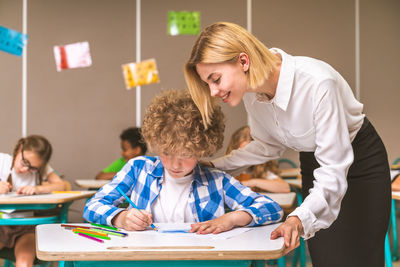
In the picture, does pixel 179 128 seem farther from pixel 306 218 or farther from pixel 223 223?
pixel 306 218

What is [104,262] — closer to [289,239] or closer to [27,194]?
[289,239]

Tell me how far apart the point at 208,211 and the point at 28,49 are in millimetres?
3676

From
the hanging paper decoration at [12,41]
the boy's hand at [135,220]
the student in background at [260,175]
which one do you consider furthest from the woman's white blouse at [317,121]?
the hanging paper decoration at [12,41]

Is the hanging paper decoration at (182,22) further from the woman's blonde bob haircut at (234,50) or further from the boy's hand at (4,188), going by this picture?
the woman's blonde bob haircut at (234,50)

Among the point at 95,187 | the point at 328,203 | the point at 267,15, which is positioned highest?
the point at 267,15

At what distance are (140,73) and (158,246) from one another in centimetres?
368

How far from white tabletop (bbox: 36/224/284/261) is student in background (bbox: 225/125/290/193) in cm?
163

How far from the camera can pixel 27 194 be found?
8.22 ft

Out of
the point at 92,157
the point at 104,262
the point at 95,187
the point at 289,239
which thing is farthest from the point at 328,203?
the point at 92,157

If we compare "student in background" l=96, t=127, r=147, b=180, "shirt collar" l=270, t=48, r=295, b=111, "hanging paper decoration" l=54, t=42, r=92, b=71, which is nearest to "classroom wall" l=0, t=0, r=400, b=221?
"hanging paper decoration" l=54, t=42, r=92, b=71

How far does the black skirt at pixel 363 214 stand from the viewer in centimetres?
138

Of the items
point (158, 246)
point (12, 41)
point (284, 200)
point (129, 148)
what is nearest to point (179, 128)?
point (158, 246)

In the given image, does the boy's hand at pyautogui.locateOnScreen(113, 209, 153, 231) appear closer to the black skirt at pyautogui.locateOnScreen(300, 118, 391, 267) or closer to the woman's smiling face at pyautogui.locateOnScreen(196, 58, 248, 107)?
the woman's smiling face at pyautogui.locateOnScreen(196, 58, 248, 107)

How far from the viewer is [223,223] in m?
1.27
